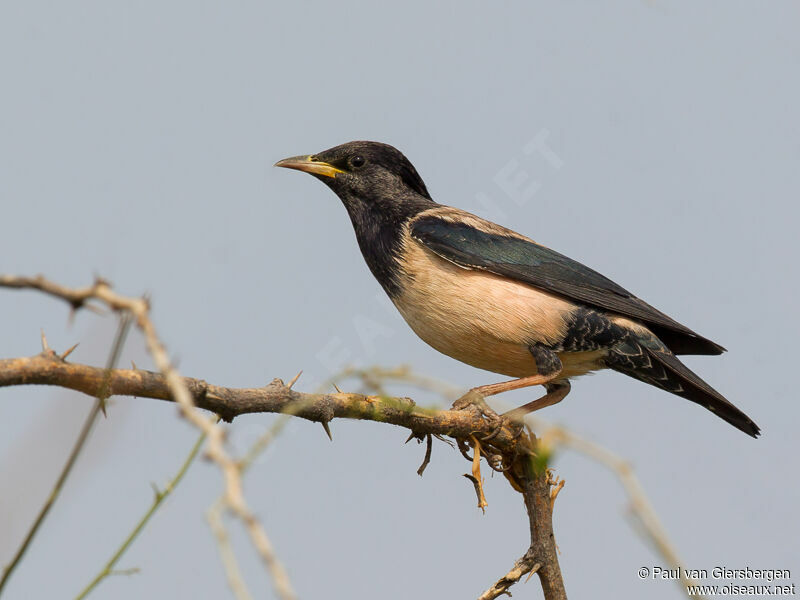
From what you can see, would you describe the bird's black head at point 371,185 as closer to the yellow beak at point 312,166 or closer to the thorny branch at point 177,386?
the yellow beak at point 312,166

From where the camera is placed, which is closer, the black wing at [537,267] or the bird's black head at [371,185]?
the black wing at [537,267]

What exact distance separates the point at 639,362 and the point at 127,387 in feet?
15.4

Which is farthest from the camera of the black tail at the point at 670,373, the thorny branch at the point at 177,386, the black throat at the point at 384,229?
the black throat at the point at 384,229

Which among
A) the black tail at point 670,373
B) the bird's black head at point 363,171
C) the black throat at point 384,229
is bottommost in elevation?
the black tail at point 670,373

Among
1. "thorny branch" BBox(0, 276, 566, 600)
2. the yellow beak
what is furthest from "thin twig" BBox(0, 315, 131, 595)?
the yellow beak

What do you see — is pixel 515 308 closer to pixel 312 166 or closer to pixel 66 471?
pixel 312 166

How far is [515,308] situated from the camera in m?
6.34

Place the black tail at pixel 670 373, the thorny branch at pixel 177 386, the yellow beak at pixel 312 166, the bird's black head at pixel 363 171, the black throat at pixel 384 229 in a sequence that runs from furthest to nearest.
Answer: the yellow beak at pixel 312 166 → the bird's black head at pixel 363 171 → the black throat at pixel 384 229 → the black tail at pixel 670 373 → the thorny branch at pixel 177 386

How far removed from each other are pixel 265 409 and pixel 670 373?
4140 millimetres

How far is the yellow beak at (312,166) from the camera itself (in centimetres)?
748

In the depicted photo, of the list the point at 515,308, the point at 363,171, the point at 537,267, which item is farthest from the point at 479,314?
the point at 363,171

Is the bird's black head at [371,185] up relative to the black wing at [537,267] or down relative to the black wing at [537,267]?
up

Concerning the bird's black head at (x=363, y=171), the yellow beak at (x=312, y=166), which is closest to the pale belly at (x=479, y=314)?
the bird's black head at (x=363, y=171)

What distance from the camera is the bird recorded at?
20.7 ft
